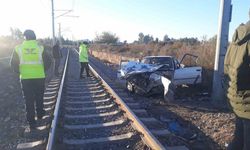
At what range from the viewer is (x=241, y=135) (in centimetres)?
415

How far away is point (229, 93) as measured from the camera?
3973 mm

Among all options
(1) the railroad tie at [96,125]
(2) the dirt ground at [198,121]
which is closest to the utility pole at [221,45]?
(2) the dirt ground at [198,121]

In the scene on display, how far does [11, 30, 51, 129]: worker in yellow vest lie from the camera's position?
770cm

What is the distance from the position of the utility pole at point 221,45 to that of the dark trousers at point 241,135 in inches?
221

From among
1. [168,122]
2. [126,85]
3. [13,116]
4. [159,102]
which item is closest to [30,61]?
[13,116]

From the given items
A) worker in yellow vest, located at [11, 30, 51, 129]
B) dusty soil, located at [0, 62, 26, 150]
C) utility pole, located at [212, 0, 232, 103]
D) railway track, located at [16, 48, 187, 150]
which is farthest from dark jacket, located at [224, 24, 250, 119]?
utility pole, located at [212, 0, 232, 103]

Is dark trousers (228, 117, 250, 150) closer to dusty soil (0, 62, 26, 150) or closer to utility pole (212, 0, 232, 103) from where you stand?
dusty soil (0, 62, 26, 150)

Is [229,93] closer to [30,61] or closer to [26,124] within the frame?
[30,61]

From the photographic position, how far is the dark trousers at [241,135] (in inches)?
150

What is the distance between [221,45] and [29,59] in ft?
17.1

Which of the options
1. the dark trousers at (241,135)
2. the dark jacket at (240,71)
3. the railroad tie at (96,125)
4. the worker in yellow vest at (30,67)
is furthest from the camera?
the worker in yellow vest at (30,67)

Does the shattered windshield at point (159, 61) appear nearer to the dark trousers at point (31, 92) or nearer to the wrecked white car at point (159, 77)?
the wrecked white car at point (159, 77)

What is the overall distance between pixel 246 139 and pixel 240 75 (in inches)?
29.6

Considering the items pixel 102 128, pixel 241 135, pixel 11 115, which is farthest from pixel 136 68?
pixel 241 135
